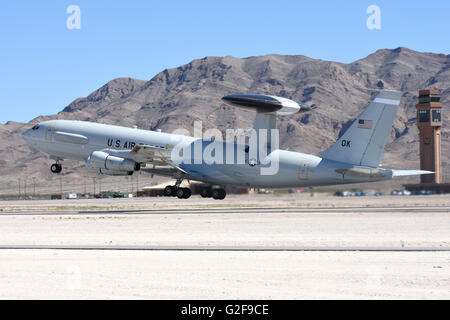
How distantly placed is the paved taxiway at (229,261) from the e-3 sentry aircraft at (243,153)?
13.8 meters

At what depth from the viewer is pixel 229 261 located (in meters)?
18.7

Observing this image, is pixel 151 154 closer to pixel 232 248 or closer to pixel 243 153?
pixel 243 153

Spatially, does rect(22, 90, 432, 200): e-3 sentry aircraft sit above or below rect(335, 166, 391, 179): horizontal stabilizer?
above

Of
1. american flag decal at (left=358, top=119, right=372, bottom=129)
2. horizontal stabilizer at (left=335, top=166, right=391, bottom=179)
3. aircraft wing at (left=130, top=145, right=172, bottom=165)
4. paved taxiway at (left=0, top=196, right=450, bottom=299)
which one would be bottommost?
paved taxiway at (left=0, top=196, right=450, bottom=299)

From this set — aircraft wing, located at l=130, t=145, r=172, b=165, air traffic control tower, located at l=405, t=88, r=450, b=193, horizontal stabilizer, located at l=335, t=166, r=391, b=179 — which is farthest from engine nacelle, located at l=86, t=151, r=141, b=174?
air traffic control tower, located at l=405, t=88, r=450, b=193

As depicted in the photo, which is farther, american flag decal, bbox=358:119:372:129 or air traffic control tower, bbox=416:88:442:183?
air traffic control tower, bbox=416:88:442:183

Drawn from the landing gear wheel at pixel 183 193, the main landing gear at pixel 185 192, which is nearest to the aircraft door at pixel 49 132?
the main landing gear at pixel 185 192

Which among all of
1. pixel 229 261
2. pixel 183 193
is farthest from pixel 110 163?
pixel 229 261

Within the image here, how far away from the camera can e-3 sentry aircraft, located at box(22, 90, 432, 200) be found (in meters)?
45.8

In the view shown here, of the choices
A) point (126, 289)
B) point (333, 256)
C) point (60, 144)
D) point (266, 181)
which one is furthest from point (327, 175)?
point (126, 289)

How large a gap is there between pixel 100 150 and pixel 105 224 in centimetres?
1790

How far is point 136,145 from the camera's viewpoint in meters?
50.0

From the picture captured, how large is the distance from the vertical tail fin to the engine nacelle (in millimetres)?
16701

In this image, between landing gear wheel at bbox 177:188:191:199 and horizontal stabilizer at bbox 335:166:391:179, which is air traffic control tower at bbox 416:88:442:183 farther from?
horizontal stabilizer at bbox 335:166:391:179
